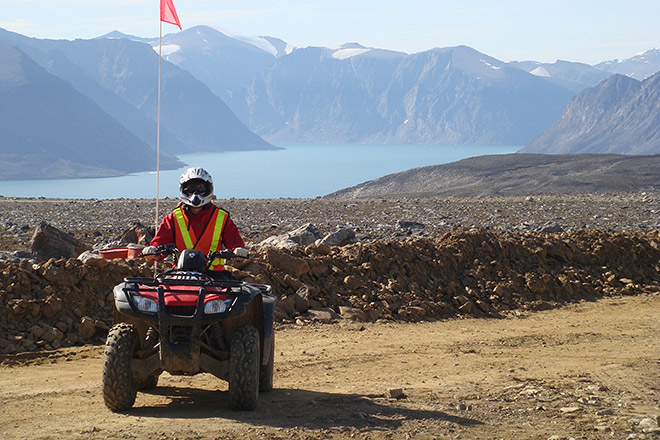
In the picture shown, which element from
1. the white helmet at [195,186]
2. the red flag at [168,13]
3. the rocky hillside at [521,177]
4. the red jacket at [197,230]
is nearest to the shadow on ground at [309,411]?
the red jacket at [197,230]

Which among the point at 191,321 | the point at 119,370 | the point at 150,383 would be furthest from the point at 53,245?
the point at 191,321

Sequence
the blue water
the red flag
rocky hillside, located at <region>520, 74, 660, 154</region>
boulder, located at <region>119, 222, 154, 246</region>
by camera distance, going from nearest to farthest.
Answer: the red flag → boulder, located at <region>119, 222, 154, 246</region> → the blue water → rocky hillside, located at <region>520, 74, 660, 154</region>

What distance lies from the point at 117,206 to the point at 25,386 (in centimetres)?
3935

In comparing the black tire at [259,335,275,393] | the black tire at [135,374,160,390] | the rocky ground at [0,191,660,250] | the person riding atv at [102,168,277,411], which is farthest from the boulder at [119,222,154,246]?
the person riding atv at [102,168,277,411]

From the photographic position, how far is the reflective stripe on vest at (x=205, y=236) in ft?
24.3

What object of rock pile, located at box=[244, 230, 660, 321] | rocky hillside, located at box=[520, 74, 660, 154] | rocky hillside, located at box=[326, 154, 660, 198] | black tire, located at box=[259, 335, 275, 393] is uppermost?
rocky hillside, located at box=[520, 74, 660, 154]

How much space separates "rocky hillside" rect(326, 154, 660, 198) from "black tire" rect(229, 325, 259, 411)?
2367 inches

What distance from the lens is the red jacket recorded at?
7.42 meters

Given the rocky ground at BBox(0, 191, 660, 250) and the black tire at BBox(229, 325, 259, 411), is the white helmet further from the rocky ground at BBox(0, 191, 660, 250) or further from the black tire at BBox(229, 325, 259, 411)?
the rocky ground at BBox(0, 191, 660, 250)

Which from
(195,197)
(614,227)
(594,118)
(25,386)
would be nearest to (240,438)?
(195,197)

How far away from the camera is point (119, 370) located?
6762mm

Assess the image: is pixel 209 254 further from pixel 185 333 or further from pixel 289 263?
pixel 289 263

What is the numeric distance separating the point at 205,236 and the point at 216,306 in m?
0.93

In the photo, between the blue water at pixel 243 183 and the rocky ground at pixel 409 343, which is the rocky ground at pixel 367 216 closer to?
the rocky ground at pixel 409 343
